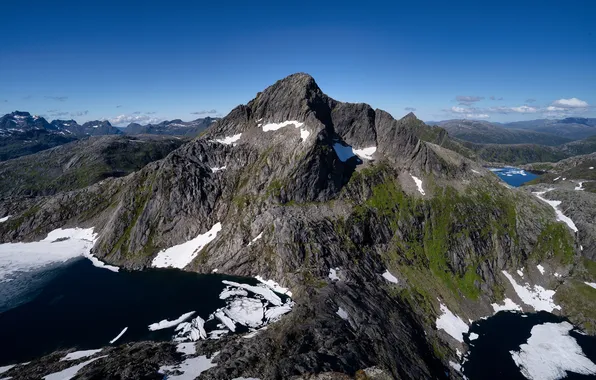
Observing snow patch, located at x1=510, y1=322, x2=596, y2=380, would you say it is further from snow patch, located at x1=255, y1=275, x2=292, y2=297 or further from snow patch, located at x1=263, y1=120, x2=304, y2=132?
snow patch, located at x1=263, y1=120, x2=304, y2=132

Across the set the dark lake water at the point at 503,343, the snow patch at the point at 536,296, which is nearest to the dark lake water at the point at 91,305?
the dark lake water at the point at 503,343

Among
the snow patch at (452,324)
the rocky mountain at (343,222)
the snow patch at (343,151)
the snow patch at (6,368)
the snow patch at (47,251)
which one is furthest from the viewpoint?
the snow patch at (343,151)


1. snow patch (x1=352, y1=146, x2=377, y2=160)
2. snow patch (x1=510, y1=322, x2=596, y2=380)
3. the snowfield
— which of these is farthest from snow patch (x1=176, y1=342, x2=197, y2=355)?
snow patch (x1=352, y1=146, x2=377, y2=160)

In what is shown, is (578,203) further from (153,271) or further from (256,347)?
(153,271)

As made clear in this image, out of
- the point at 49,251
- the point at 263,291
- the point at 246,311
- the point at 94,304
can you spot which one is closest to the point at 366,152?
the point at 263,291

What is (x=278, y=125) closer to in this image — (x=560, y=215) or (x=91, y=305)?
(x=91, y=305)

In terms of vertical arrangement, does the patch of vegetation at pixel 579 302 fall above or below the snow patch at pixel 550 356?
above

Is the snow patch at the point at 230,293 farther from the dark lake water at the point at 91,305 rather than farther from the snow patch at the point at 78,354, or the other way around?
the snow patch at the point at 78,354
